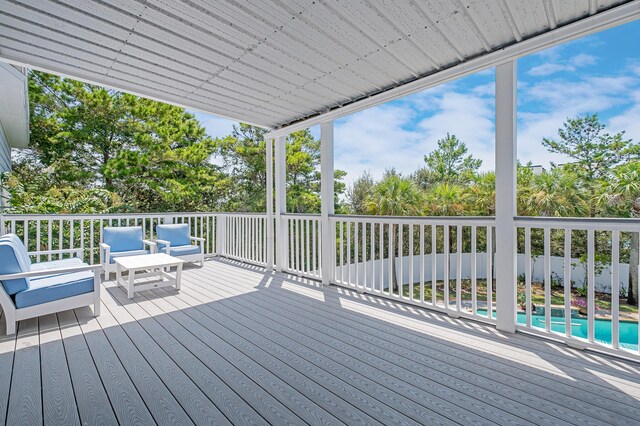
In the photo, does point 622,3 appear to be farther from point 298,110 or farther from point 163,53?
point 163,53

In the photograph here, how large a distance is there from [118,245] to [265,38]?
14.0 feet

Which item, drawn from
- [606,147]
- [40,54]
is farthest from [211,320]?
[606,147]

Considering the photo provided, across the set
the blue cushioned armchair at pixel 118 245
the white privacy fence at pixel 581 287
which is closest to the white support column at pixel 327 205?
the white privacy fence at pixel 581 287

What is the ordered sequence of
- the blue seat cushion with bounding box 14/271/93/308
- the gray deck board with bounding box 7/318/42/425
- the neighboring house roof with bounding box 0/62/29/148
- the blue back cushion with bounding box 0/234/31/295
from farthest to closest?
the neighboring house roof with bounding box 0/62/29/148
the blue seat cushion with bounding box 14/271/93/308
the blue back cushion with bounding box 0/234/31/295
the gray deck board with bounding box 7/318/42/425

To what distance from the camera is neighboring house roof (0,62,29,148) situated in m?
4.21

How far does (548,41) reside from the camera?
2586mm

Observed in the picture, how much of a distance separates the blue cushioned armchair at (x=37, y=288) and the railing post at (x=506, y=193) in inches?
162

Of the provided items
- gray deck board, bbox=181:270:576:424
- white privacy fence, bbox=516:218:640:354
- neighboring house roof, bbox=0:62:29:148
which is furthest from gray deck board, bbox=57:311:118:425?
neighboring house roof, bbox=0:62:29:148

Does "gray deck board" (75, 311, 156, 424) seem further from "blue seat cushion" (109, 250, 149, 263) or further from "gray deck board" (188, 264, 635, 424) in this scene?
"blue seat cushion" (109, 250, 149, 263)

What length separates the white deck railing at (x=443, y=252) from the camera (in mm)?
2572

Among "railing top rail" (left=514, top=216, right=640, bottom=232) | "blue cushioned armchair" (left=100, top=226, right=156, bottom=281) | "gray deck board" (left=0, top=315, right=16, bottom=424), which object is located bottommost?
"gray deck board" (left=0, top=315, right=16, bottom=424)

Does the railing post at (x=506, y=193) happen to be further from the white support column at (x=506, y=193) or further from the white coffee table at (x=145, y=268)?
the white coffee table at (x=145, y=268)

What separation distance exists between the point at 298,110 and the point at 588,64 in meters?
21.2

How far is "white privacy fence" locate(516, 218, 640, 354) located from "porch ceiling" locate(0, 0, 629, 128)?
1678mm
